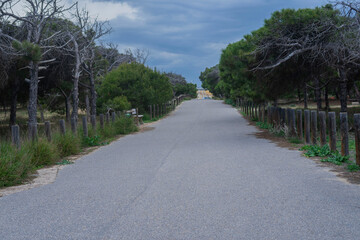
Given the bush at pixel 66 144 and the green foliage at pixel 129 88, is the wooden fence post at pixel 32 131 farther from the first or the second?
the green foliage at pixel 129 88

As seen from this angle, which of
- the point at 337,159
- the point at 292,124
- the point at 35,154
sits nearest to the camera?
the point at 337,159

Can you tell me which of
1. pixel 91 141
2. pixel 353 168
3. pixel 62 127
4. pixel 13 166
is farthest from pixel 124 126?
pixel 353 168

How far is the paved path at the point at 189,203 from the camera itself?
4664 mm

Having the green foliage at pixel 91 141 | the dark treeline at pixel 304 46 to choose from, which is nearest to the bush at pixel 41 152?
the green foliage at pixel 91 141

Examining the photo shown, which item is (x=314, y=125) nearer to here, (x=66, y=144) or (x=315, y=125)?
(x=315, y=125)

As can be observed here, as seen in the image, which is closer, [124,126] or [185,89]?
[124,126]

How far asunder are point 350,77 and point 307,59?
5409mm

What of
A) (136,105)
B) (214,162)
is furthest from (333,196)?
(136,105)

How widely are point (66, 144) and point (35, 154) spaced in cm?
187

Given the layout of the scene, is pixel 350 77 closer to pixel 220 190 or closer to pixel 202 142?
pixel 202 142

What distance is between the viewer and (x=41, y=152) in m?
10.3

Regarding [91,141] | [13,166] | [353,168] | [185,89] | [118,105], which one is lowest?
[353,168]

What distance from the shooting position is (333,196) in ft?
20.0

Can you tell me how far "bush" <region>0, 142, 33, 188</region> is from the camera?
7.70 metres
